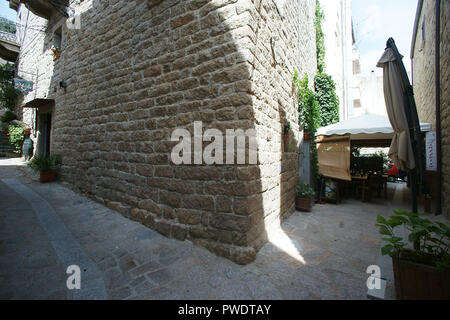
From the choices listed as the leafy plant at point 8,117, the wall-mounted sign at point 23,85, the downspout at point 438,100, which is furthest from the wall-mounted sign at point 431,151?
the leafy plant at point 8,117

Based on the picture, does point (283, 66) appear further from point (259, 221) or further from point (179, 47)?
point (259, 221)

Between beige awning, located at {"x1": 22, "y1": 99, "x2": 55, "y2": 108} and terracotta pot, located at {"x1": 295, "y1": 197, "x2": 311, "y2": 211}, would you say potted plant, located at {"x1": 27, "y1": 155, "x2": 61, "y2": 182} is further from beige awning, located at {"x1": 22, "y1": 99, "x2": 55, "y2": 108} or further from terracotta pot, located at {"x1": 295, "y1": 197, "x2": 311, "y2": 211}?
terracotta pot, located at {"x1": 295, "y1": 197, "x2": 311, "y2": 211}

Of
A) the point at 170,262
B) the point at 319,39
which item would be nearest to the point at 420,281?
the point at 170,262

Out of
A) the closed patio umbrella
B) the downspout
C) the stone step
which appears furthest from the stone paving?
the stone step

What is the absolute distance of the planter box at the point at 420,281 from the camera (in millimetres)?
1490

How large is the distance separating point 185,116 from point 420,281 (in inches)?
111

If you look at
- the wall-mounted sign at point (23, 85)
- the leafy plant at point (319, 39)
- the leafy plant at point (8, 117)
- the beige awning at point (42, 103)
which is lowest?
the beige awning at point (42, 103)

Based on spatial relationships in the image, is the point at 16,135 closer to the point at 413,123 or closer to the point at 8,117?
the point at 8,117

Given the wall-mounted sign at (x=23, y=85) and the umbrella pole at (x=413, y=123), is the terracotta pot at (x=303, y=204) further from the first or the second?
the wall-mounted sign at (x=23, y=85)

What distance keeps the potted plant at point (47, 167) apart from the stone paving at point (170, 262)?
1670 mm

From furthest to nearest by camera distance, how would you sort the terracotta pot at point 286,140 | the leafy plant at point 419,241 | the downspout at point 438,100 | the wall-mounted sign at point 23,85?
the wall-mounted sign at point 23,85 → the downspout at point 438,100 → the terracotta pot at point 286,140 → the leafy plant at point 419,241

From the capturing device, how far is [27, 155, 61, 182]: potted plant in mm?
5207

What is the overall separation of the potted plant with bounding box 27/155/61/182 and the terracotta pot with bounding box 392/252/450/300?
22.3 ft

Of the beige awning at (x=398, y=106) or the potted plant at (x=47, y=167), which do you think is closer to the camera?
the beige awning at (x=398, y=106)
